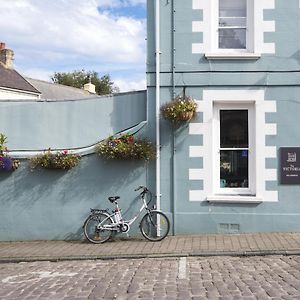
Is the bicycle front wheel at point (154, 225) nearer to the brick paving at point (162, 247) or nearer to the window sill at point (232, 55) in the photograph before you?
the brick paving at point (162, 247)

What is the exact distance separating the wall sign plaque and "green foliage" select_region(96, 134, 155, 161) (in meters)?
2.76

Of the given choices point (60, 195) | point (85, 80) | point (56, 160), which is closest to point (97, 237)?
point (60, 195)

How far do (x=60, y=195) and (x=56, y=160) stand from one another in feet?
2.69

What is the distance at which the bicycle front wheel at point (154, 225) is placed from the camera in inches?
412

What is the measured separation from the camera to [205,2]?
10.9 metres

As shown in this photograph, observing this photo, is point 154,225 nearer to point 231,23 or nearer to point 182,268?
point 182,268

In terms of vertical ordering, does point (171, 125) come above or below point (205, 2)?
below

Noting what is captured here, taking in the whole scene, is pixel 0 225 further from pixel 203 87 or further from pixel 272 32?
pixel 272 32

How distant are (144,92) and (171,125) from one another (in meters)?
1.00

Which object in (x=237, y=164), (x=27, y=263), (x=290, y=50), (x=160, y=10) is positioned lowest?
(x=27, y=263)

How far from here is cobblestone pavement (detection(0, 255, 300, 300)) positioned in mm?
6586

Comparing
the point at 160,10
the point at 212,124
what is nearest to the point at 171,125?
the point at 212,124

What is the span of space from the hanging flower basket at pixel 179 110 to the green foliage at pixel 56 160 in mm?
2160

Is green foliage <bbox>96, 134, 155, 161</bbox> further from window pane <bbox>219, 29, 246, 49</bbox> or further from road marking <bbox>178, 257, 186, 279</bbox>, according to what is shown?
window pane <bbox>219, 29, 246, 49</bbox>
